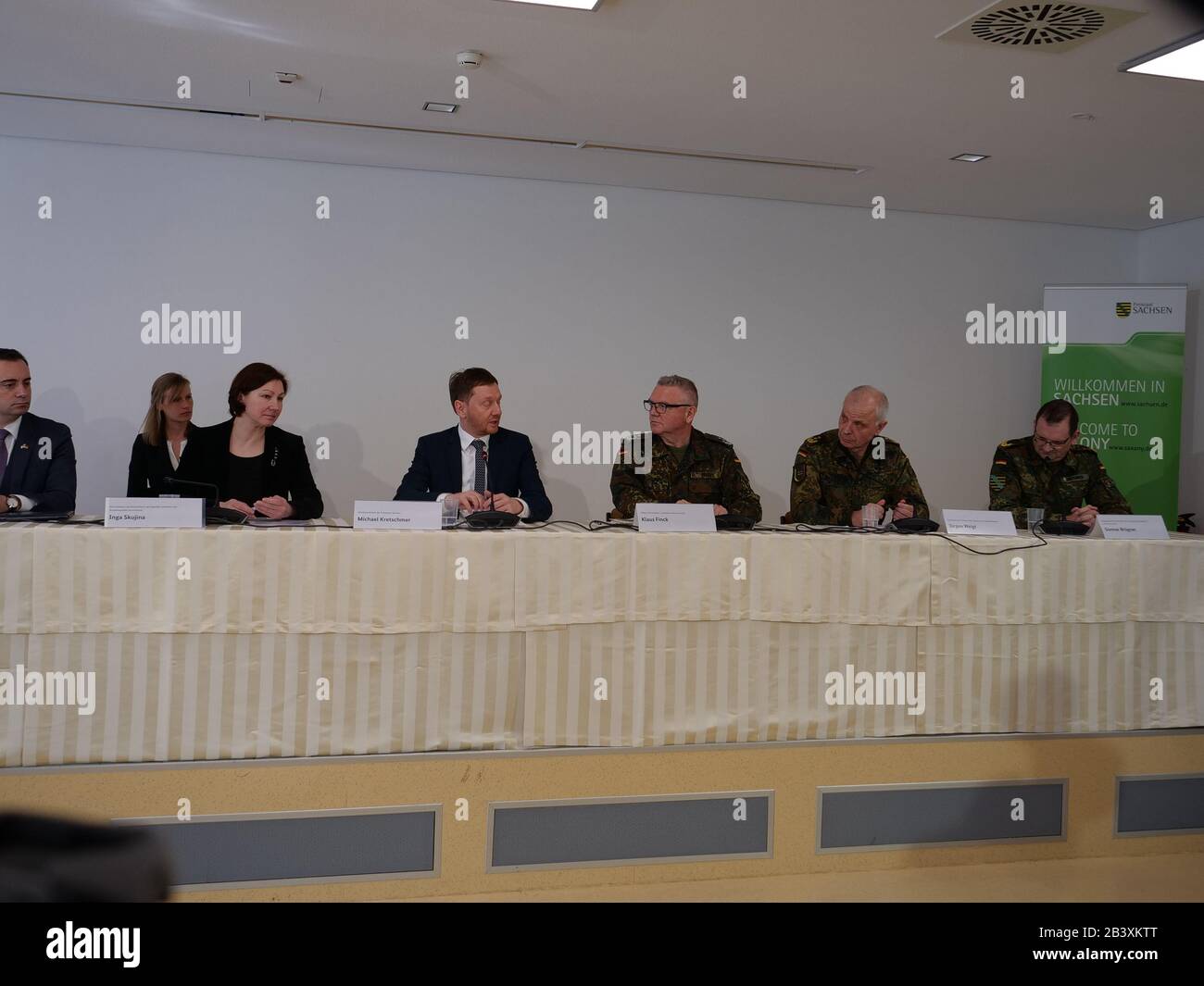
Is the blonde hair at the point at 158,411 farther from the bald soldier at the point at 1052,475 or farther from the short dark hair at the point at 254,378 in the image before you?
the bald soldier at the point at 1052,475

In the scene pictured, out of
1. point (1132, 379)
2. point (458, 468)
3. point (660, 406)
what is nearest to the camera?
point (660, 406)

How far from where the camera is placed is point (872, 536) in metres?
2.49

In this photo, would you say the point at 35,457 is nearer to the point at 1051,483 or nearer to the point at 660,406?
the point at 660,406

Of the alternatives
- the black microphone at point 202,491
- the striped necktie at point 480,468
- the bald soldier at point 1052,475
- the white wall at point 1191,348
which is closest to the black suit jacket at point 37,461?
the black microphone at point 202,491

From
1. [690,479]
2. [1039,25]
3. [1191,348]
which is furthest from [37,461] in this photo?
[1191,348]

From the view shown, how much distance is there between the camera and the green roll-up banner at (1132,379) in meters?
5.59

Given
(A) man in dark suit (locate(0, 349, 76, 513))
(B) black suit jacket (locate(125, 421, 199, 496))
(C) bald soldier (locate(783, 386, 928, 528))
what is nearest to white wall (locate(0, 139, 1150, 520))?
(B) black suit jacket (locate(125, 421, 199, 496))

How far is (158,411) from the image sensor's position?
379 centimetres

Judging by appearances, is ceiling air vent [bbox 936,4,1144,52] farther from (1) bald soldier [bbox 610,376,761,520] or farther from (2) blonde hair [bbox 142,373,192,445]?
(2) blonde hair [bbox 142,373,192,445]

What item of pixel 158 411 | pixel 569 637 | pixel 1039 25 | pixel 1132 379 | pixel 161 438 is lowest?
pixel 569 637


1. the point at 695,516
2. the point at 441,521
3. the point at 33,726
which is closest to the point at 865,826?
the point at 695,516

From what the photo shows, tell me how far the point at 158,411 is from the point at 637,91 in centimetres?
215
